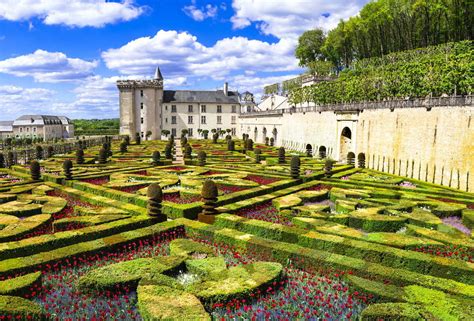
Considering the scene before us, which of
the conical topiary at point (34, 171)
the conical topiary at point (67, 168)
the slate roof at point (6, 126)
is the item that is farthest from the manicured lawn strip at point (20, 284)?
the slate roof at point (6, 126)

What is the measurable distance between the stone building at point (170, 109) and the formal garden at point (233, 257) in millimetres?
57207

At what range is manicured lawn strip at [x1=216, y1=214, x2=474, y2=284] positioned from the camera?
9086mm

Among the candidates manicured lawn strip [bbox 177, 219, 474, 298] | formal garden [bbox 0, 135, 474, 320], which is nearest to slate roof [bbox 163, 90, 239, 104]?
formal garden [bbox 0, 135, 474, 320]

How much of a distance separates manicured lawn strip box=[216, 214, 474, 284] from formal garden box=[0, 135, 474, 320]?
3 centimetres

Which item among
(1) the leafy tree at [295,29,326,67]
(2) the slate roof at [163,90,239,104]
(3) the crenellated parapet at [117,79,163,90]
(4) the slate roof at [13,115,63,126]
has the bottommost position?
(4) the slate roof at [13,115,63,126]

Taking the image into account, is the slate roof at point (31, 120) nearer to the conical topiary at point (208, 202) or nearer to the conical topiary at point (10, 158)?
the conical topiary at point (10, 158)

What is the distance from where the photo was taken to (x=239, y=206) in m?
15.1

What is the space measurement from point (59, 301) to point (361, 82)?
40776 mm

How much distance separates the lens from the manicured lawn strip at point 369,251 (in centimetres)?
909

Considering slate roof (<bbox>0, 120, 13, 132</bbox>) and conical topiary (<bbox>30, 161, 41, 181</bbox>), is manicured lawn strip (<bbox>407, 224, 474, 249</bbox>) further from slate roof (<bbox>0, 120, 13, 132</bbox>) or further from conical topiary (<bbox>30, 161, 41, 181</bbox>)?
slate roof (<bbox>0, 120, 13, 132</bbox>)

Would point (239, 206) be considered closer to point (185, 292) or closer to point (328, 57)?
point (185, 292)

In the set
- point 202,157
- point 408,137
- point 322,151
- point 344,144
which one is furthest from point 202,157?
point 322,151

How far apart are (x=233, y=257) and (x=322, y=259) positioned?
2624 mm


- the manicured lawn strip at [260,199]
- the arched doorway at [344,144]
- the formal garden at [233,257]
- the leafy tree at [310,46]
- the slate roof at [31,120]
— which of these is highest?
the leafy tree at [310,46]
